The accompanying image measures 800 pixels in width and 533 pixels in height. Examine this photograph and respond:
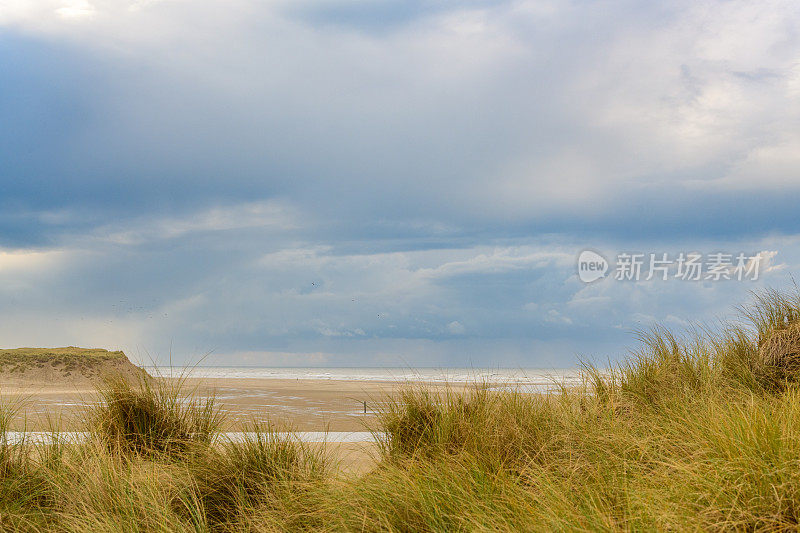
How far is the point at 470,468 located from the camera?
4363mm

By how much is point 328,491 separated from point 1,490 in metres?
2.72

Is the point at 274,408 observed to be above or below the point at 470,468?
below

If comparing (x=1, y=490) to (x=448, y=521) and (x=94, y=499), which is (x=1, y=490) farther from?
(x=448, y=521)

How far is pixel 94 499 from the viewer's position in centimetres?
432

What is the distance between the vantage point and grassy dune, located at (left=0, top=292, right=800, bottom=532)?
3326mm

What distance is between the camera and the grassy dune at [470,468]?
10.9 feet

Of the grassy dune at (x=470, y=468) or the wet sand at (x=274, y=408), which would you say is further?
the wet sand at (x=274, y=408)

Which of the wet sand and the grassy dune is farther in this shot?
the wet sand

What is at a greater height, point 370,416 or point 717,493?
point 717,493

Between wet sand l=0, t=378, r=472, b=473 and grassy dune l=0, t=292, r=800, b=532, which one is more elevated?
grassy dune l=0, t=292, r=800, b=532

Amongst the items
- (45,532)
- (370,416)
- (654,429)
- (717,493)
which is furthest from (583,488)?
(370,416)

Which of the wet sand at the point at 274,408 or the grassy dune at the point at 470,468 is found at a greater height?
the grassy dune at the point at 470,468

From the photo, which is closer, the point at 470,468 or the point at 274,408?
the point at 470,468

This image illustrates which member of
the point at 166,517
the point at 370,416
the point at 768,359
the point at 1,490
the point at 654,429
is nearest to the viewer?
the point at 166,517
